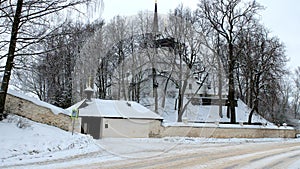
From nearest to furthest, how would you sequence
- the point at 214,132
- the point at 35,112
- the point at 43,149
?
the point at 43,149 < the point at 35,112 < the point at 214,132

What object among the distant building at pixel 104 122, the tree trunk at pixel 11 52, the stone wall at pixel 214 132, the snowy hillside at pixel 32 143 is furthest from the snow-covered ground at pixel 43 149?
the stone wall at pixel 214 132

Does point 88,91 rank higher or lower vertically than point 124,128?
higher

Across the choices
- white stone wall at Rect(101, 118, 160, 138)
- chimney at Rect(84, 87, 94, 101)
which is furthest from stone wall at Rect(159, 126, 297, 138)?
chimney at Rect(84, 87, 94, 101)

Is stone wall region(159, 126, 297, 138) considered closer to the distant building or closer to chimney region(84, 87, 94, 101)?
the distant building

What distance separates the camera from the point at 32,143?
11.3 metres

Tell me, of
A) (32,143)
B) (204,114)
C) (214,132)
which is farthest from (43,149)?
(204,114)

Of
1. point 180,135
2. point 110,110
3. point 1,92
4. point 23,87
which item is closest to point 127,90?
point 1,92

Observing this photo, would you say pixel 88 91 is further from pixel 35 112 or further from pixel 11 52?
pixel 11 52

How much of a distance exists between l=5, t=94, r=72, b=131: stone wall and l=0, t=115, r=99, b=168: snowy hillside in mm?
867

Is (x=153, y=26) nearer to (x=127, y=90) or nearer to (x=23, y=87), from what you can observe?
(x=127, y=90)

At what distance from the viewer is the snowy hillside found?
996cm

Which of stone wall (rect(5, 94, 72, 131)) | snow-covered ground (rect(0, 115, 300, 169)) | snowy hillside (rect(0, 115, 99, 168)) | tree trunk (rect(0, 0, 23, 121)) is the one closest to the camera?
snow-covered ground (rect(0, 115, 300, 169))

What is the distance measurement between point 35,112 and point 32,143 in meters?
4.00

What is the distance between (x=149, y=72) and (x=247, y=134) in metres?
16.8
